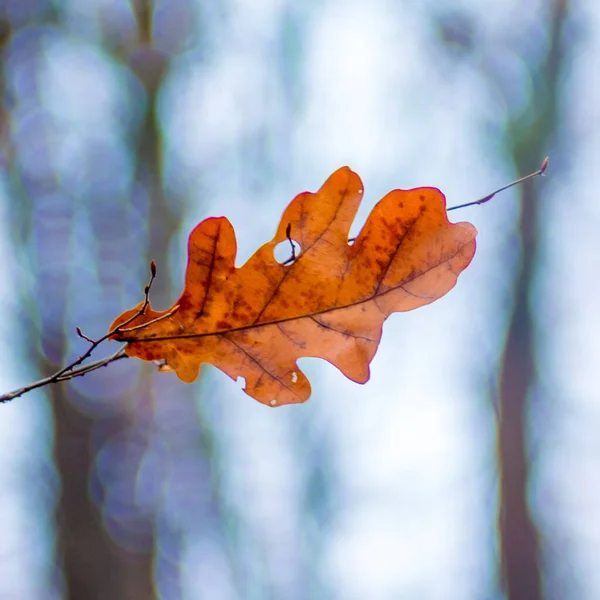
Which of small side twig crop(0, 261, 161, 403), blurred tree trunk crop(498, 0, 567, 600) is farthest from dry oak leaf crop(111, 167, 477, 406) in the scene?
blurred tree trunk crop(498, 0, 567, 600)

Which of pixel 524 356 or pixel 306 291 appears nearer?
pixel 306 291

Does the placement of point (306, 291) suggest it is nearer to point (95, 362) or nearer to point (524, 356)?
point (95, 362)

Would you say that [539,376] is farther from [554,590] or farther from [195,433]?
[195,433]

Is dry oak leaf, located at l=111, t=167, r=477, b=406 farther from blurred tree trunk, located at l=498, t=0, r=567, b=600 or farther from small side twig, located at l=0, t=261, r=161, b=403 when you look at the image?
blurred tree trunk, located at l=498, t=0, r=567, b=600

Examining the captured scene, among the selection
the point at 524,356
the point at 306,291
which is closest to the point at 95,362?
the point at 306,291

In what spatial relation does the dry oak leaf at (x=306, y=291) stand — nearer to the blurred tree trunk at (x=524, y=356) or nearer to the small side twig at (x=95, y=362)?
the small side twig at (x=95, y=362)
